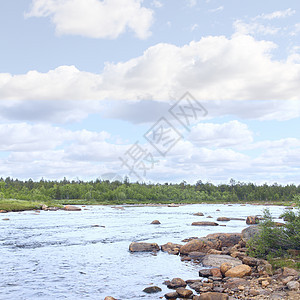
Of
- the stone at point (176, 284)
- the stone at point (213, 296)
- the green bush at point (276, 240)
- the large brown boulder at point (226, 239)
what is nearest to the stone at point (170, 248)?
the large brown boulder at point (226, 239)

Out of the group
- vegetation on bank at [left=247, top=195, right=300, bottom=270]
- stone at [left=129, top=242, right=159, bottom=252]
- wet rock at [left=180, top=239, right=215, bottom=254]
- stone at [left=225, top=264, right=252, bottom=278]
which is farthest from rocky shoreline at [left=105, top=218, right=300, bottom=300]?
stone at [left=129, top=242, right=159, bottom=252]

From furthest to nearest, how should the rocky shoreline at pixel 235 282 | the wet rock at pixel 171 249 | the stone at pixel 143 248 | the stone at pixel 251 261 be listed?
1. the stone at pixel 143 248
2. the wet rock at pixel 171 249
3. the stone at pixel 251 261
4. the rocky shoreline at pixel 235 282

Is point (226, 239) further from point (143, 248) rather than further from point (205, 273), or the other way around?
point (205, 273)

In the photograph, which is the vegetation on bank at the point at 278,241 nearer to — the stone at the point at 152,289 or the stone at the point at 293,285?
the stone at the point at 293,285

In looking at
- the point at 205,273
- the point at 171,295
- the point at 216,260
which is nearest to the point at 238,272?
the point at 205,273

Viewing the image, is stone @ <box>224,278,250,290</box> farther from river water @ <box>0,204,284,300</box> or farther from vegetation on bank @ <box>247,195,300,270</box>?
vegetation on bank @ <box>247,195,300,270</box>

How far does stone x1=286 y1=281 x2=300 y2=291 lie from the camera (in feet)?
51.6

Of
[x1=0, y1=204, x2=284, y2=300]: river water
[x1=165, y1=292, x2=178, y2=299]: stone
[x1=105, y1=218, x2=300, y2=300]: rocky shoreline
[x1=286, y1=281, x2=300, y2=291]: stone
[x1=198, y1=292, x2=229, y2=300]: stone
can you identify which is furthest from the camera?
[x1=0, y1=204, x2=284, y2=300]: river water

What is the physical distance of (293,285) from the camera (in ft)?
52.3

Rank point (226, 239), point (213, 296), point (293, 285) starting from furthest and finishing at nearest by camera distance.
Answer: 1. point (226, 239)
2. point (293, 285)
3. point (213, 296)

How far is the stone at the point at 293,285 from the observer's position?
15.7m

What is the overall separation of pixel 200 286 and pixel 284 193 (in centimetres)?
19811

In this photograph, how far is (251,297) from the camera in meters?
15.3

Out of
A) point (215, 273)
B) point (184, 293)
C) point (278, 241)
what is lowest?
point (215, 273)
